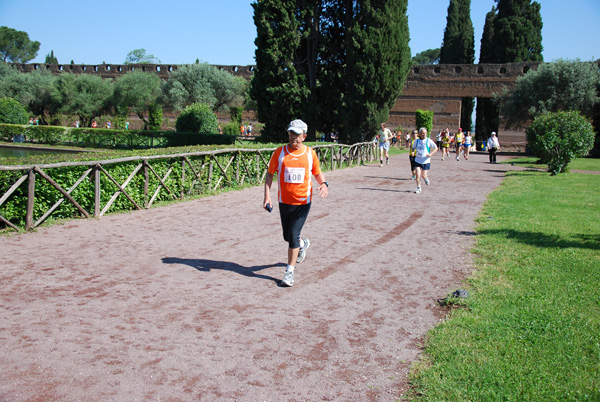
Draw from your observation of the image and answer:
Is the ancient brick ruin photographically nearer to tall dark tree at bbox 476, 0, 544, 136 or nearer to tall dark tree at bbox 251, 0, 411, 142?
tall dark tree at bbox 476, 0, 544, 136

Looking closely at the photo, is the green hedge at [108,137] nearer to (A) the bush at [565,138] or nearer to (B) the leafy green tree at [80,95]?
(B) the leafy green tree at [80,95]

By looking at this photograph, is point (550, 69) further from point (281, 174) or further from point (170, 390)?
point (170, 390)

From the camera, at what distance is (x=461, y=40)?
45219 mm

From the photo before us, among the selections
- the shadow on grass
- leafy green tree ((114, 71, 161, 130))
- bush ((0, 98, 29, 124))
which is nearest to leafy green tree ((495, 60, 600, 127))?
the shadow on grass

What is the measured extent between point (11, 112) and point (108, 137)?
9.51 meters

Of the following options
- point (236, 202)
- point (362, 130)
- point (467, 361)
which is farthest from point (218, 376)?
point (362, 130)

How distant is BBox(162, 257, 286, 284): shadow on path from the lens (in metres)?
6.03

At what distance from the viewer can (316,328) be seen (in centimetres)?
443

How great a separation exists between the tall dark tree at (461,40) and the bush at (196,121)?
2215 centimetres

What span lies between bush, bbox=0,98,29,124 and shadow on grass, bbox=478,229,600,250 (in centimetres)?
3933

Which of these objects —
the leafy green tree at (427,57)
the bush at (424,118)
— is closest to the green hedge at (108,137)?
the bush at (424,118)

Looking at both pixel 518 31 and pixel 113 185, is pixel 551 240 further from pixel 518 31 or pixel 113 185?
pixel 518 31

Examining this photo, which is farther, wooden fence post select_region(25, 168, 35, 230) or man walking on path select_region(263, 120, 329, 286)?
wooden fence post select_region(25, 168, 35, 230)

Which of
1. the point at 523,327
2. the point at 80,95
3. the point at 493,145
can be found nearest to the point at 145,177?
the point at 523,327
